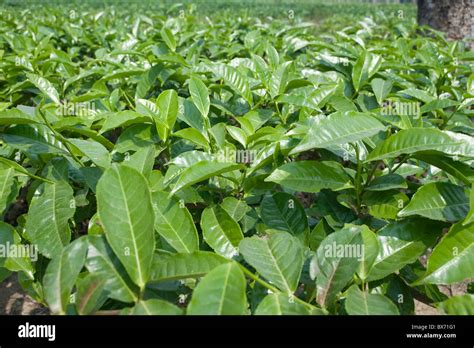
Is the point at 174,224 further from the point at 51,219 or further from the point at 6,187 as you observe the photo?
the point at 6,187

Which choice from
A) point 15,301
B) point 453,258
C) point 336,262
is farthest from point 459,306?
point 15,301

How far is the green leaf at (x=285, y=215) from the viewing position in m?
1.27

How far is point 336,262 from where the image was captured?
3.45 ft

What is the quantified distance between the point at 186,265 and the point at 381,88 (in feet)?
4.14

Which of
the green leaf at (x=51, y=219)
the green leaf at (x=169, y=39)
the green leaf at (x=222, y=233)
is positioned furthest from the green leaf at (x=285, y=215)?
the green leaf at (x=169, y=39)

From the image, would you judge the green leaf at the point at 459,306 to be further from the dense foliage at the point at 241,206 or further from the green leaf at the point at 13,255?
the green leaf at the point at 13,255

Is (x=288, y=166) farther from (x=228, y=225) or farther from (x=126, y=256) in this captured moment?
(x=126, y=256)

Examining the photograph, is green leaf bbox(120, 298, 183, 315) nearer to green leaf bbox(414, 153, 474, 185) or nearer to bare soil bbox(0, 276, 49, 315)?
green leaf bbox(414, 153, 474, 185)

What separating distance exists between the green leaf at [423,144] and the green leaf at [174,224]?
1.70ft

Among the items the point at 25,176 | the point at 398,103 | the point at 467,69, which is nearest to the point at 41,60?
the point at 25,176

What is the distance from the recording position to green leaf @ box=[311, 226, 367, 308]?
1.03 m

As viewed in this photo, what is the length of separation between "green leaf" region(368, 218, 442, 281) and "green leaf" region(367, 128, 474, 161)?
187mm

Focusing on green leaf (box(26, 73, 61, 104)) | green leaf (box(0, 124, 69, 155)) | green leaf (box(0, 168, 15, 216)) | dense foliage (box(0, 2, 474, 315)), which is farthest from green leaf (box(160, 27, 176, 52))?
green leaf (box(0, 168, 15, 216))

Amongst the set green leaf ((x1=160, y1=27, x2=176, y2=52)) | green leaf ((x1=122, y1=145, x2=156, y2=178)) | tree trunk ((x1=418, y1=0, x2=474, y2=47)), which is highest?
tree trunk ((x1=418, y1=0, x2=474, y2=47))
